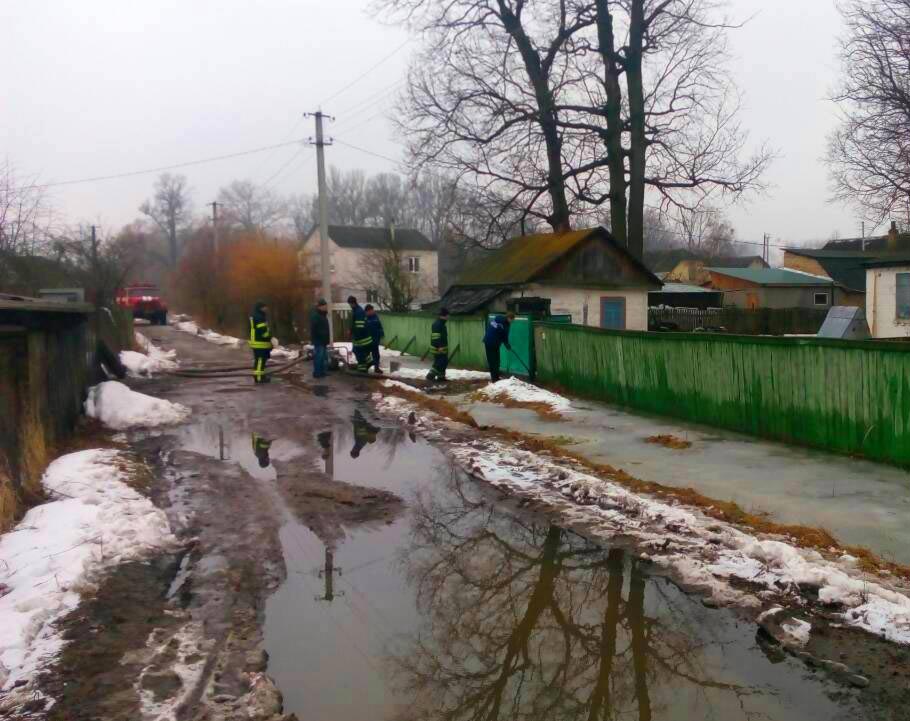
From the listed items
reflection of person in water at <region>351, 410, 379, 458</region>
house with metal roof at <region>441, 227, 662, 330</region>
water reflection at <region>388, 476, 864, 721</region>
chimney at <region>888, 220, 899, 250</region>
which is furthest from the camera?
chimney at <region>888, 220, 899, 250</region>

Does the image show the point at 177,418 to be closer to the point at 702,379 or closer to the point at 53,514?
the point at 53,514

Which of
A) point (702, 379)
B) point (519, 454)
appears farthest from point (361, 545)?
point (702, 379)

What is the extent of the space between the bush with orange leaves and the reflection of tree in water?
30493 mm

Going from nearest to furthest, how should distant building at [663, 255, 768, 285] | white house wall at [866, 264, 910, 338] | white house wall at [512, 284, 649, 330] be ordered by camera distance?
white house wall at [866, 264, 910, 338] → white house wall at [512, 284, 649, 330] → distant building at [663, 255, 768, 285]

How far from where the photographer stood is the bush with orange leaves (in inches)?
1449

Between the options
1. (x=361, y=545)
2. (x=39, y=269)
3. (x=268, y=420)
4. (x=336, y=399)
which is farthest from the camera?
(x=39, y=269)

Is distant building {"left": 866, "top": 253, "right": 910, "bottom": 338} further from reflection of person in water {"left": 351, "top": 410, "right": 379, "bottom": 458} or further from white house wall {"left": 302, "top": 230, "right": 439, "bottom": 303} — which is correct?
white house wall {"left": 302, "top": 230, "right": 439, "bottom": 303}

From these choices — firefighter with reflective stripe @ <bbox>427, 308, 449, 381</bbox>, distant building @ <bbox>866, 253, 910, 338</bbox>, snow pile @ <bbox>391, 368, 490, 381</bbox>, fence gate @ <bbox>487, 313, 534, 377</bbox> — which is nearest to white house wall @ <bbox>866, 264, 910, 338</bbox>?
distant building @ <bbox>866, 253, 910, 338</bbox>

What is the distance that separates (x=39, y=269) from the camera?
1069 inches

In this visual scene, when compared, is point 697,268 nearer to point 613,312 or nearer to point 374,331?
point 613,312

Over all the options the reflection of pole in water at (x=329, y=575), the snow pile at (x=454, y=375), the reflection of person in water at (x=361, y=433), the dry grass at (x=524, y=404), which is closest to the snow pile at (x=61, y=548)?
the reflection of pole in water at (x=329, y=575)

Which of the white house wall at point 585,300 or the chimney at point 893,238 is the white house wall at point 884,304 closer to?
the white house wall at point 585,300

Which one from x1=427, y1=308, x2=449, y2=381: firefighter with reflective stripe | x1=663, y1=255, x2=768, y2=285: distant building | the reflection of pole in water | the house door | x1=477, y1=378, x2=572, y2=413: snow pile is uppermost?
x1=663, y1=255, x2=768, y2=285: distant building

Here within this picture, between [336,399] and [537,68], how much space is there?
1586 centimetres
